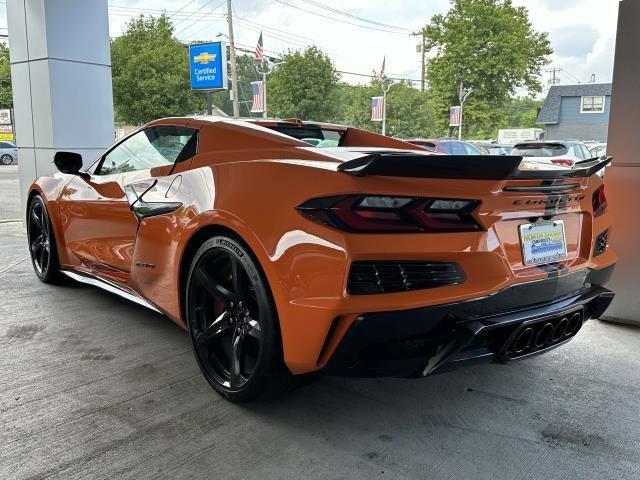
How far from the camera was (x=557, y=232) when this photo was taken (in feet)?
8.17

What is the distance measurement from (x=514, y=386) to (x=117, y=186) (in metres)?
2.73

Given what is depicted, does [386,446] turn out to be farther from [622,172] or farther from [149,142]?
[622,172]

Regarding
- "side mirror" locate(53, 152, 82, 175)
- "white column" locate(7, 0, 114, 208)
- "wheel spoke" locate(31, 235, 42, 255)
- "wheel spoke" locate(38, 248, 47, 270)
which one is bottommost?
"wheel spoke" locate(38, 248, 47, 270)

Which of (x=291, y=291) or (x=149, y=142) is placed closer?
(x=291, y=291)

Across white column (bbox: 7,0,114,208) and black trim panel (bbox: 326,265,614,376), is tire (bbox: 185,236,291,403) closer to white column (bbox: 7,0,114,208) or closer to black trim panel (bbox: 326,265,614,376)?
black trim panel (bbox: 326,265,614,376)

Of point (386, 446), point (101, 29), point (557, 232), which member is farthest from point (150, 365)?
point (101, 29)

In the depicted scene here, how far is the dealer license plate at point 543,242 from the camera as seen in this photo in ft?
7.56

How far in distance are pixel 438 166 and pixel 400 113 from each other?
40.6 m

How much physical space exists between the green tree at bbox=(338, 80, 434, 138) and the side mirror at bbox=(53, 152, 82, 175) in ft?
121

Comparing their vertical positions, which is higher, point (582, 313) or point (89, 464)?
point (582, 313)

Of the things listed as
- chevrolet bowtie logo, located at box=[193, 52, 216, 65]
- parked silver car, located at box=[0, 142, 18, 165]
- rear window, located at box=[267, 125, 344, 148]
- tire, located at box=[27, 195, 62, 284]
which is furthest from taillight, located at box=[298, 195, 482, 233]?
parked silver car, located at box=[0, 142, 18, 165]

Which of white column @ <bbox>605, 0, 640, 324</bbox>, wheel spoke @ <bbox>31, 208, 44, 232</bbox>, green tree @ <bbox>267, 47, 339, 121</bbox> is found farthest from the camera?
green tree @ <bbox>267, 47, 339, 121</bbox>

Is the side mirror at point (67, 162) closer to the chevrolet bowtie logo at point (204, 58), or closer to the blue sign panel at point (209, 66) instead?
the blue sign panel at point (209, 66)

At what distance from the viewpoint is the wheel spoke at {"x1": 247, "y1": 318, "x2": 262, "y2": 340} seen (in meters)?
2.39
